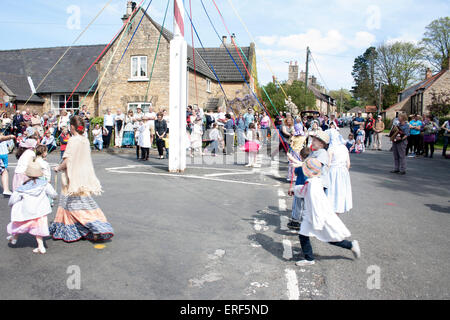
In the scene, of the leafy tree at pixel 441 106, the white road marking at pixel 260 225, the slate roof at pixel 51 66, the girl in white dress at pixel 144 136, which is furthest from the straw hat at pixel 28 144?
the leafy tree at pixel 441 106

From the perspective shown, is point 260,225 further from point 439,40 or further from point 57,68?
point 439,40

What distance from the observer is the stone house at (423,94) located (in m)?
44.8

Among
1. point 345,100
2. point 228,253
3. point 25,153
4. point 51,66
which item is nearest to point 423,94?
point 51,66

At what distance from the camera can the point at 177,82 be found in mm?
10938

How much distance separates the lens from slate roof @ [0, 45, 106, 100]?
28953 millimetres

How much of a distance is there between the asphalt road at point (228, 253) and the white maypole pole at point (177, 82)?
8.09 ft

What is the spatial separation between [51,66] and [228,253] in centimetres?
3251

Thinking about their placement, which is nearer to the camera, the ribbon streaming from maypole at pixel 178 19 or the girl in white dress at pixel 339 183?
the girl in white dress at pixel 339 183

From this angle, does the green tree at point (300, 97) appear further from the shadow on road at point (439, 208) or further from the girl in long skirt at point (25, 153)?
the girl in long skirt at point (25, 153)

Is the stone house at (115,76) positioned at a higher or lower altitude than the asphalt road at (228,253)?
higher

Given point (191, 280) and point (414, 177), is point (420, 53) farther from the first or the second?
point (191, 280)

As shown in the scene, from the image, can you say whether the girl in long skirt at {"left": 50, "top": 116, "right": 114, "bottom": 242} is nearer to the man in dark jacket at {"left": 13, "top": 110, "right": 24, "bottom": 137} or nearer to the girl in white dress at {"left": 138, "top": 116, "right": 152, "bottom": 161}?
the girl in white dress at {"left": 138, "top": 116, "right": 152, "bottom": 161}

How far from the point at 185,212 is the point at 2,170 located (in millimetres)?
4526
